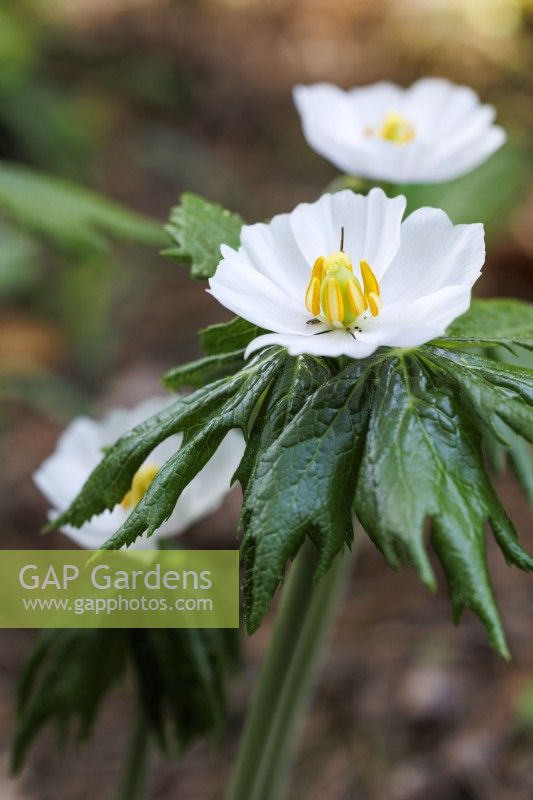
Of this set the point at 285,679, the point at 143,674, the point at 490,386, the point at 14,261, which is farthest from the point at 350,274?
the point at 14,261

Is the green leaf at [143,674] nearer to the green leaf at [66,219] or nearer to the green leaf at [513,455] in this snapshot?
the green leaf at [513,455]

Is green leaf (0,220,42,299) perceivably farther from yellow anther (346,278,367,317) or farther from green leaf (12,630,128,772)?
yellow anther (346,278,367,317)

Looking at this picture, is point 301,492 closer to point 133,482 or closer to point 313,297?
point 313,297

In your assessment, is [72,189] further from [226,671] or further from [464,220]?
[226,671]

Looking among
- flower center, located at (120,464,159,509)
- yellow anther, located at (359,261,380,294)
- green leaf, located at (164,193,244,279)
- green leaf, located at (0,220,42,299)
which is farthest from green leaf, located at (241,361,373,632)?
green leaf, located at (0,220,42,299)

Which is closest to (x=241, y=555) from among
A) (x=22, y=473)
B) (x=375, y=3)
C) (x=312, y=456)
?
(x=312, y=456)

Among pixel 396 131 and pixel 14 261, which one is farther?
pixel 14 261
